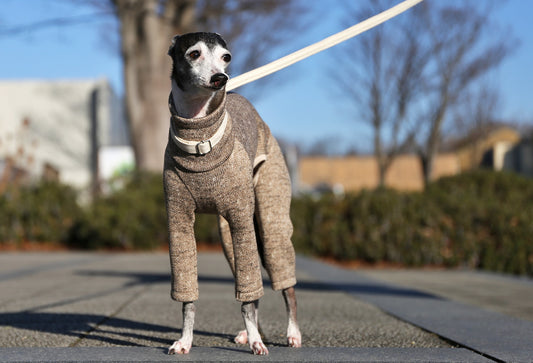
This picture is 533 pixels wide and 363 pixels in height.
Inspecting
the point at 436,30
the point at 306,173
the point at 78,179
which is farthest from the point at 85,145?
the point at 306,173

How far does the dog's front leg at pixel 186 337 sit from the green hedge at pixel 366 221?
25.4ft

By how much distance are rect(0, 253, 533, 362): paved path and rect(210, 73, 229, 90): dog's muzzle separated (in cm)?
117

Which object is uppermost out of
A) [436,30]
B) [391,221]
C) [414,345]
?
[436,30]

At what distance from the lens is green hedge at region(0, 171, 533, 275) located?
33.3 feet

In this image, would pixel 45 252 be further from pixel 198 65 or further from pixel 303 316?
pixel 198 65

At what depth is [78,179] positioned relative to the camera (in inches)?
1033

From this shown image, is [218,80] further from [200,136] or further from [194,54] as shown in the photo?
[200,136]

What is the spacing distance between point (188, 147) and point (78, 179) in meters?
24.6

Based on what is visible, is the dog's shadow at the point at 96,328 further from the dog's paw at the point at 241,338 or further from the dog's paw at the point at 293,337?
the dog's paw at the point at 293,337

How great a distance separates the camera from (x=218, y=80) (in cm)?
261

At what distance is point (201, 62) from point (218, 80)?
13cm

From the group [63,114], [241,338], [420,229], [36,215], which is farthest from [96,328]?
[63,114]

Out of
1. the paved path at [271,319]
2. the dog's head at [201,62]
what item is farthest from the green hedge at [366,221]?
the dog's head at [201,62]

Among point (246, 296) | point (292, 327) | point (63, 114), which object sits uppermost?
point (63, 114)
